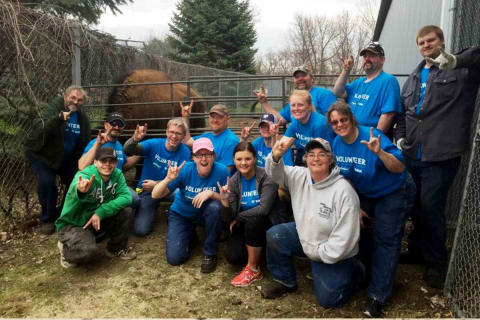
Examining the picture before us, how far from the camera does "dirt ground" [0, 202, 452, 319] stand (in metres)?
2.99

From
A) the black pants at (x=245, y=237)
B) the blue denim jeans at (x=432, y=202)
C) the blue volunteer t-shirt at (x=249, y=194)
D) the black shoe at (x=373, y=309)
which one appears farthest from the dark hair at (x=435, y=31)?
the black shoe at (x=373, y=309)

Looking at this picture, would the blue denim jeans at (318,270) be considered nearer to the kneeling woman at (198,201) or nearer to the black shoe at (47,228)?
the kneeling woman at (198,201)

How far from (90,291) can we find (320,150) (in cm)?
239

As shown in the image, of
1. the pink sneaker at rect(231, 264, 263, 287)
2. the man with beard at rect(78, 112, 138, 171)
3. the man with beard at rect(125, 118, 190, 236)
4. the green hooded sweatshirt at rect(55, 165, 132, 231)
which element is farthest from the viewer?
the man with beard at rect(125, 118, 190, 236)

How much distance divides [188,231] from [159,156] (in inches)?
42.2

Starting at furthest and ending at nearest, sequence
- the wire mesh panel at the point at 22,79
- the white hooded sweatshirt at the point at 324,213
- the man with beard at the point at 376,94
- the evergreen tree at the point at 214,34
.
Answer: the evergreen tree at the point at 214,34
the wire mesh panel at the point at 22,79
the man with beard at the point at 376,94
the white hooded sweatshirt at the point at 324,213

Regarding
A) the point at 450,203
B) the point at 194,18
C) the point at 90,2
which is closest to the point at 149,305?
the point at 450,203

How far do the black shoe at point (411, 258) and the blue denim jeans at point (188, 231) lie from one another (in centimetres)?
182

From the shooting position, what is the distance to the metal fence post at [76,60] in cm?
514

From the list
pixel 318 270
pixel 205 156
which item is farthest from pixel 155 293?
pixel 318 270

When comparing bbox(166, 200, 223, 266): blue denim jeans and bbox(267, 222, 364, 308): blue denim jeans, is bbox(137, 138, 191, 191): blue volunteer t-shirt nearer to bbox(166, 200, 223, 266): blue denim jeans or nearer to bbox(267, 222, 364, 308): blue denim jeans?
bbox(166, 200, 223, 266): blue denim jeans


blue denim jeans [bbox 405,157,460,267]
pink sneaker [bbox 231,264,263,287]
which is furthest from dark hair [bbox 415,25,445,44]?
pink sneaker [bbox 231,264,263,287]

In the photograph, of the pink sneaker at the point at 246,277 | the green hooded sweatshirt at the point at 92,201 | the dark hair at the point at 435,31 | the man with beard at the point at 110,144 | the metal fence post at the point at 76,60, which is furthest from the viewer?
the metal fence post at the point at 76,60

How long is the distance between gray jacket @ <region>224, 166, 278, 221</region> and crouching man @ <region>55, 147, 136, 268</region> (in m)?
1.16
